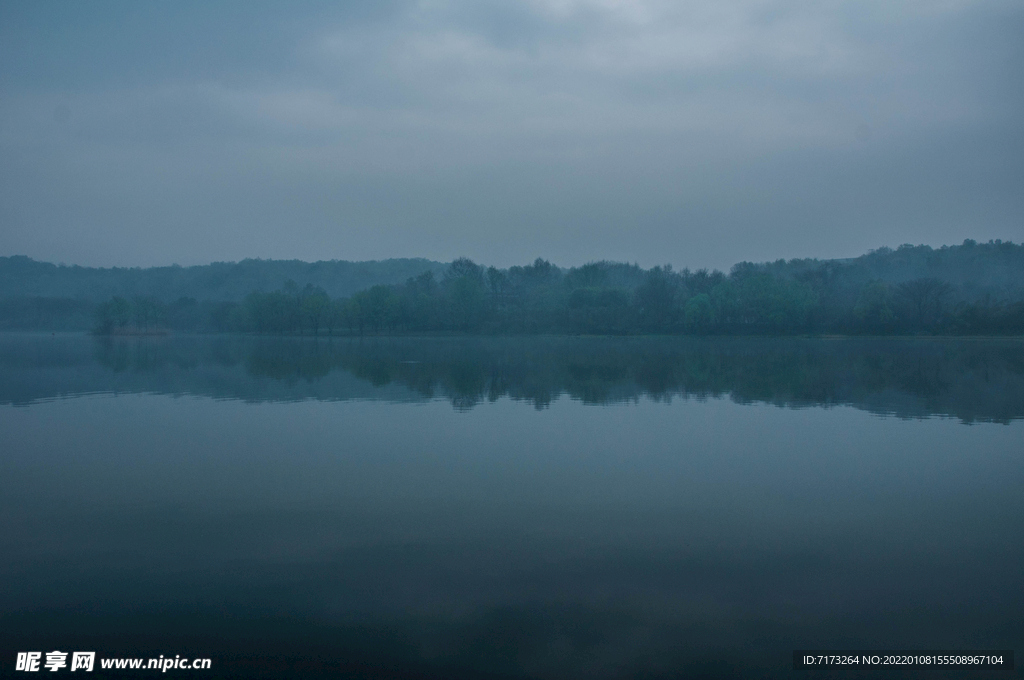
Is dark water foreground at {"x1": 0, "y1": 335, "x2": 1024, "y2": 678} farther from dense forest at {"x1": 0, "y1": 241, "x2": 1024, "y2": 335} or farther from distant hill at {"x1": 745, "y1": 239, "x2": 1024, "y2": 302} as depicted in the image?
Answer: distant hill at {"x1": 745, "y1": 239, "x2": 1024, "y2": 302}

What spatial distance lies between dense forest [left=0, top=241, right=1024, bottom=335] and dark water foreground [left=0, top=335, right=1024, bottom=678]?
72.4 meters

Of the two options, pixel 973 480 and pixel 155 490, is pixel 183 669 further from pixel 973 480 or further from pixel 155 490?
pixel 973 480

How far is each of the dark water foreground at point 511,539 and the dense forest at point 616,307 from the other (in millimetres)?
72424

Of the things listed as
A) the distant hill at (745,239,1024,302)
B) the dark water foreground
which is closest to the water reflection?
the dark water foreground

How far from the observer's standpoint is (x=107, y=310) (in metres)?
111

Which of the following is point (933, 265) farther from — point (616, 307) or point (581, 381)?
point (581, 381)

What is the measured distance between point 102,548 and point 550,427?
10.3m

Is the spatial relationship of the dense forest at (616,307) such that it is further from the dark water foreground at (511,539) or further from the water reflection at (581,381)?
the dark water foreground at (511,539)

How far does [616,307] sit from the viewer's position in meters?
96.8

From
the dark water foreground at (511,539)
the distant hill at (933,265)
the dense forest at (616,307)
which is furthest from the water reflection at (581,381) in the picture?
the distant hill at (933,265)

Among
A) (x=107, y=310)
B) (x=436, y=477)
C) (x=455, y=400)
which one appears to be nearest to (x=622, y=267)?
(x=107, y=310)

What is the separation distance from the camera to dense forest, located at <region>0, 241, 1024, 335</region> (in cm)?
8430

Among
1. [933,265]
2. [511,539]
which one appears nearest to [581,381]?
[511,539]

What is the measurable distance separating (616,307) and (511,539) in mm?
89475
